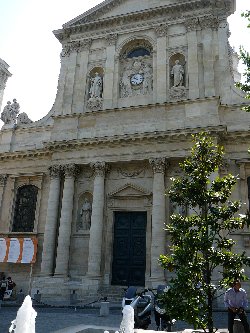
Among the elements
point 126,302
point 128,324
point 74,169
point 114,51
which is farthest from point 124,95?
point 128,324

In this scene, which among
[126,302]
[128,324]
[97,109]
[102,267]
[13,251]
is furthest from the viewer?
[97,109]

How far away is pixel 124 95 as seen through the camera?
74.3 feet

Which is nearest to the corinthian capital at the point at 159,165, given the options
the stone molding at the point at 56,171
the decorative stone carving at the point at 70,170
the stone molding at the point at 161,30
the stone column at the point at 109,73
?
the decorative stone carving at the point at 70,170

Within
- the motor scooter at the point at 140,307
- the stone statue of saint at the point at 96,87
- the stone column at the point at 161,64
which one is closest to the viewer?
the motor scooter at the point at 140,307

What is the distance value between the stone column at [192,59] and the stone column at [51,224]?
9.00 m

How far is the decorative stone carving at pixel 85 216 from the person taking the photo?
20.5 metres

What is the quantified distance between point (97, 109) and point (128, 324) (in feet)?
56.2

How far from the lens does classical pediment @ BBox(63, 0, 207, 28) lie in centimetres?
2388

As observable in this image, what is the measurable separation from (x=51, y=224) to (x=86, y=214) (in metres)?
2.03

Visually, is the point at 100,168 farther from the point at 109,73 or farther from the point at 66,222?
the point at 109,73

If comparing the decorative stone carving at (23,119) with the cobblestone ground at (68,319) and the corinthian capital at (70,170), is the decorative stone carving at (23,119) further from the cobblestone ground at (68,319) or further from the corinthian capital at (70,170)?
the cobblestone ground at (68,319)

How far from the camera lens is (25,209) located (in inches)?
909

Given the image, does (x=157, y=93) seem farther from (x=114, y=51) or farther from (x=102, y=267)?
(x=102, y=267)

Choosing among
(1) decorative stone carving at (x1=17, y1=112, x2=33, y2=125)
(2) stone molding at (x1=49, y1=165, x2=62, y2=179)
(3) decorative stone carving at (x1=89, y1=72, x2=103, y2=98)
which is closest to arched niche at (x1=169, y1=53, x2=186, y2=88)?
(3) decorative stone carving at (x1=89, y1=72, x2=103, y2=98)
